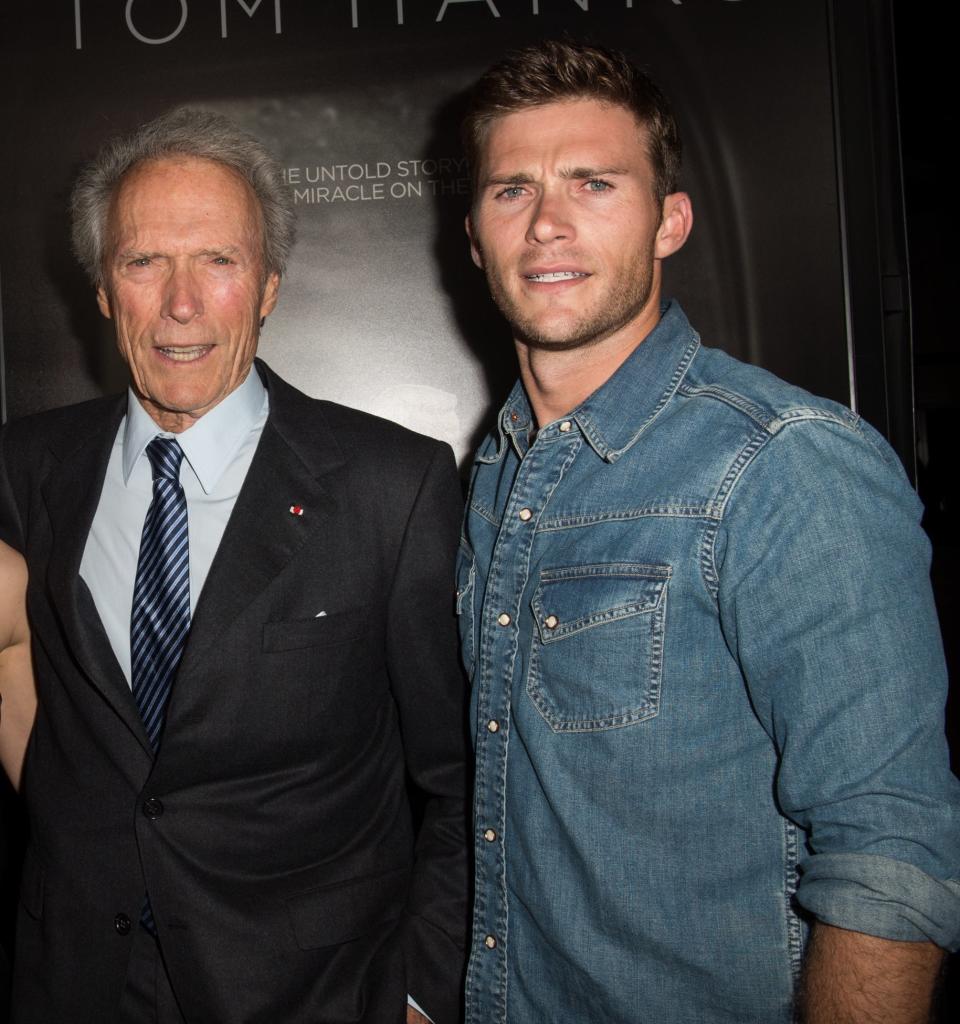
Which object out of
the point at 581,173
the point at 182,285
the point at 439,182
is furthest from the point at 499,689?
the point at 439,182

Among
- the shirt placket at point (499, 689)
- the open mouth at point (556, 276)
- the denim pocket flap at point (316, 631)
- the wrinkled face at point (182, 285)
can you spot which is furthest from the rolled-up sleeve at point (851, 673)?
the wrinkled face at point (182, 285)

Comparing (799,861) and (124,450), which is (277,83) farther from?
(799,861)

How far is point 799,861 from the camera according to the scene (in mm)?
1239

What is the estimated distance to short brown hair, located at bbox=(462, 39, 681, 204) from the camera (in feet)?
5.06

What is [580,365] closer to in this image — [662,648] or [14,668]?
[662,648]

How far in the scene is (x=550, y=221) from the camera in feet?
4.92

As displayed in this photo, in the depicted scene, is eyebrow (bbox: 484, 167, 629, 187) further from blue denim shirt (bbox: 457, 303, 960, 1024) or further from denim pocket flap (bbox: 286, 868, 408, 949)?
denim pocket flap (bbox: 286, 868, 408, 949)

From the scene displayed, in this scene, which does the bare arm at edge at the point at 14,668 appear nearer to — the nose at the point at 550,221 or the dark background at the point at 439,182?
the dark background at the point at 439,182

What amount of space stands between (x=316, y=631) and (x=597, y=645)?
1.67 feet

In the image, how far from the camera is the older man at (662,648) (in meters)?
1.07

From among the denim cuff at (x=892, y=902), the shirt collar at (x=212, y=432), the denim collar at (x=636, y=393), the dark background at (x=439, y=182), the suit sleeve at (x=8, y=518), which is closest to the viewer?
the denim cuff at (x=892, y=902)

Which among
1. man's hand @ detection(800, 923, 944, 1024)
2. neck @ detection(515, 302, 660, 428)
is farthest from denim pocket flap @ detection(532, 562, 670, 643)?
man's hand @ detection(800, 923, 944, 1024)

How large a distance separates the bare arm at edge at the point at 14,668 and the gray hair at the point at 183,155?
58cm

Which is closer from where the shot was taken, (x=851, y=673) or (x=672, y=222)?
(x=851, y=673)
